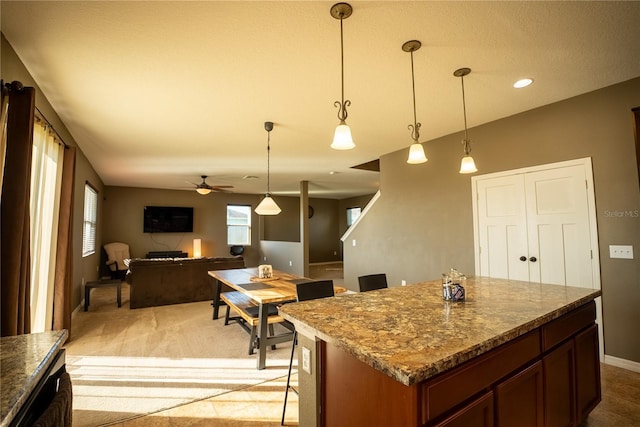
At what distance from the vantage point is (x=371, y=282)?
9.01 ft

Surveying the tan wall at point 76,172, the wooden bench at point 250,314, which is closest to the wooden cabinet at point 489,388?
the wooden bench at point 250,314

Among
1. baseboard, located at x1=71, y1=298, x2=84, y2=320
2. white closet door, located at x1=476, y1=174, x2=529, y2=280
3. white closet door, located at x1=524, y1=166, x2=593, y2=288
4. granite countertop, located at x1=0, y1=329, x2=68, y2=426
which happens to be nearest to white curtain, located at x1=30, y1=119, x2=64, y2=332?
baseboard, located at x1=71, y1=298, x2=84, y2=320

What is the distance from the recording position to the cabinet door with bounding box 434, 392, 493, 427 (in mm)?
1094

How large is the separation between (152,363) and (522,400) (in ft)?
10.1

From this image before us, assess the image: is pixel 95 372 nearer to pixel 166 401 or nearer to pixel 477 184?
pixel 166 401

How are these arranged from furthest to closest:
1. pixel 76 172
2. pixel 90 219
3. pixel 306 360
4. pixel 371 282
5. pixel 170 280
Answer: pixel 90 219
pixel 170 280
pixel 76 172
pixel 371 282
pixel 306 360

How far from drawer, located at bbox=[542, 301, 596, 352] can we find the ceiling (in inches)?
71.8

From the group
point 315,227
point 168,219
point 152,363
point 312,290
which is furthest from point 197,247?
point 312,290

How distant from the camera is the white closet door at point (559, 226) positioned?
302 cm

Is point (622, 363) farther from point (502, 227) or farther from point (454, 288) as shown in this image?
point (454, 288)

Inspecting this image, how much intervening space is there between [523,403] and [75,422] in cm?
274

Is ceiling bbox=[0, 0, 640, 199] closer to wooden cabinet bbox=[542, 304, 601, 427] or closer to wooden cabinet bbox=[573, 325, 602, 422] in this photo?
wooden cabinet bbox=[542, 304, 601, 427]

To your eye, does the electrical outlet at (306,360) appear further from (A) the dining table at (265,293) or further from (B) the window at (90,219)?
(B) the window at (90,219)

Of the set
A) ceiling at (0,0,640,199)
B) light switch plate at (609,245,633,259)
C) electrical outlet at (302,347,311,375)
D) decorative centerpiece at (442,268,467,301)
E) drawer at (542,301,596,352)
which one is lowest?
electrical outlet at (302,347,311,375)
